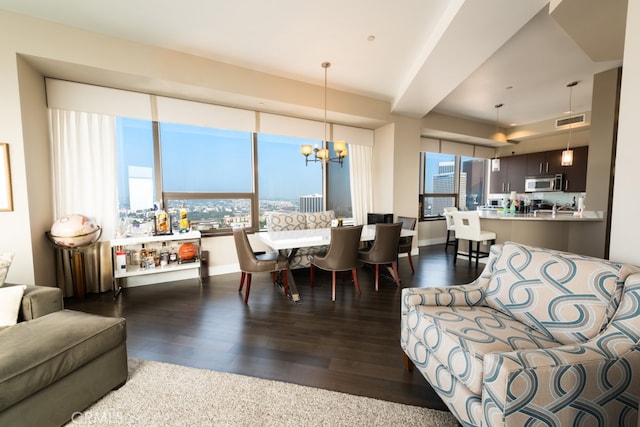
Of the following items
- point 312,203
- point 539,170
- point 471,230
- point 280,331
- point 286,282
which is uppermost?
point 539,170

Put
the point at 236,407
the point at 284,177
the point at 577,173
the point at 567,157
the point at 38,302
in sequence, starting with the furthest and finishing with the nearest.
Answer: the point at 577,173, the point at 284,177, the point at 567,157, the point at 38,302, the point at 236,407

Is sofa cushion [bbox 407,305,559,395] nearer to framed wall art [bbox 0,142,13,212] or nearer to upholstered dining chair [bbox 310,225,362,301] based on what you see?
upholstered dining chair [bbox 310,225,362,301]

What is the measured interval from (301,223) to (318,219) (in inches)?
12.5

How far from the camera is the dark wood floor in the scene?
1.76 meters

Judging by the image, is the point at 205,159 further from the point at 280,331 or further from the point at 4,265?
the point at 280,331

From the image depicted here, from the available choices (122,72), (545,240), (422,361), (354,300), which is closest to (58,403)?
(422,361)

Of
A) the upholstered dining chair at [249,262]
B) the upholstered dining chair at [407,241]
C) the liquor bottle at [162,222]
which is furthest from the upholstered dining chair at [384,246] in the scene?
the liquor bottle at [162,222]

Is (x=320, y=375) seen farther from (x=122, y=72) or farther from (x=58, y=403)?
(x=122, y=72)

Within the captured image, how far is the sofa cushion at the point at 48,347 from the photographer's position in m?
1.18

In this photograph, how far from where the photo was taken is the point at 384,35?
2.85 metres

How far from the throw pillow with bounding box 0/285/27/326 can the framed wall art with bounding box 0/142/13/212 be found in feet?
4.64

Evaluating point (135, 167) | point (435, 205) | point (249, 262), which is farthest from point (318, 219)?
point (435, 205)

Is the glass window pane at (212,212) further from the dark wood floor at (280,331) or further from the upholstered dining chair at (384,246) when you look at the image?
the upholstered dining chair at (384,246)

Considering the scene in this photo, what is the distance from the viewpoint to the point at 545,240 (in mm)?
4238
